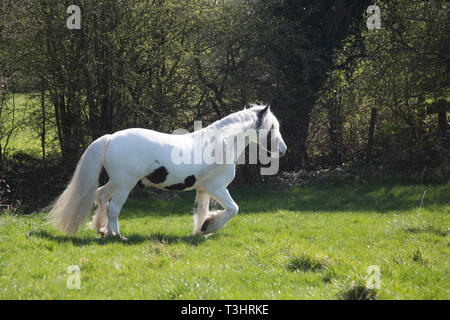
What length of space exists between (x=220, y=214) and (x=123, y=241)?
1.67 meters

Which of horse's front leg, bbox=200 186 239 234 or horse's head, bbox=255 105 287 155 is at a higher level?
horse's head, bbox=255 105 287 155

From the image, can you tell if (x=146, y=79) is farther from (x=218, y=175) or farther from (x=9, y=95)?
(x=218, y=175)

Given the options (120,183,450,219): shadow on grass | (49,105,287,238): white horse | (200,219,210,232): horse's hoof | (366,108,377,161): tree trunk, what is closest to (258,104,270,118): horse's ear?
(49,105,287,238): white horse

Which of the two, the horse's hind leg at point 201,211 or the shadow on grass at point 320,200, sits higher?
the horse's hind leg at point 201,211

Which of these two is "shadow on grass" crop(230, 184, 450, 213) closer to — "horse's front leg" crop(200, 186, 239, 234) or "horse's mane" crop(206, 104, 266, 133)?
"horse's front leg" crop(200, 186, 239, 234)

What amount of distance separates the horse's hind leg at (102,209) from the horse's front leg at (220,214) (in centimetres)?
163

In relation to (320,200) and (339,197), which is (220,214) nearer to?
(320,200)

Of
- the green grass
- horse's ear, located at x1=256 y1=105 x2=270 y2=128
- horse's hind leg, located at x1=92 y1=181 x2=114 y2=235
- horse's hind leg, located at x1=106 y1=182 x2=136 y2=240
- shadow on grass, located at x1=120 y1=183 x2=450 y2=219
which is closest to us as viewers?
the green grass

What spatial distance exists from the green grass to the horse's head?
1.52m

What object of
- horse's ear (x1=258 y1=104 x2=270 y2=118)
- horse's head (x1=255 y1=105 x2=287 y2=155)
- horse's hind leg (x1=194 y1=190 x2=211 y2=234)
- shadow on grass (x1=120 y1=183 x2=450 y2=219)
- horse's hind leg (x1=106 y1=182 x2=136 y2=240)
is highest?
horse's ear (x1=258 y1=104 x2=270 y2=118)

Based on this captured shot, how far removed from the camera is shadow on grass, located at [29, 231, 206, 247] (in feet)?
21.6

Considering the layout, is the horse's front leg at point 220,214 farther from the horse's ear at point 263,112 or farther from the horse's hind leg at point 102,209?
the horse's hind leg at point 102,209

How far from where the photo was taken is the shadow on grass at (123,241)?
21.6ft

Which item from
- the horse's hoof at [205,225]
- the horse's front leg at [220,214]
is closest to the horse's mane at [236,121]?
the horse's front leg at [220,214]
